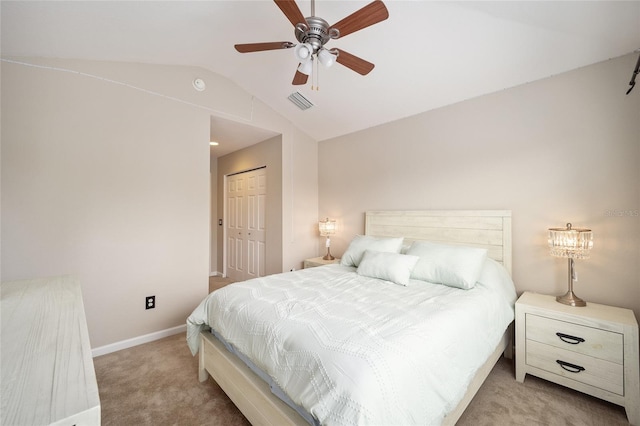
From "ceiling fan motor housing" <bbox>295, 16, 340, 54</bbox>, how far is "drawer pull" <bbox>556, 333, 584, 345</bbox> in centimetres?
252

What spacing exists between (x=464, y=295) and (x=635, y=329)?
949 mm

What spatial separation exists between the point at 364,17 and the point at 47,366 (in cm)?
198

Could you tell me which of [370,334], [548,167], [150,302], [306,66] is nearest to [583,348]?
[548,167]

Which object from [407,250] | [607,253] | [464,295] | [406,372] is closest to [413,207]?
[407,250]

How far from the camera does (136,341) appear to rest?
2621mm

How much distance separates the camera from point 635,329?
5.30ft

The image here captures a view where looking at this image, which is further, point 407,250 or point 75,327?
A: point 407,250

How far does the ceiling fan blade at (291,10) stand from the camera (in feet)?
4.60

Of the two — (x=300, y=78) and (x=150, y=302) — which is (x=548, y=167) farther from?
(x=150, y=302)

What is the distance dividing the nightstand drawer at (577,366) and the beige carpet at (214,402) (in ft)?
0.58

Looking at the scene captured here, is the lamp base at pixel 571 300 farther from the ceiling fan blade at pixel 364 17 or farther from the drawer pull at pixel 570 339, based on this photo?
the ceiling fan blade at pixel 364 17

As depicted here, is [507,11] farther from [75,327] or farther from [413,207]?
[75,327]

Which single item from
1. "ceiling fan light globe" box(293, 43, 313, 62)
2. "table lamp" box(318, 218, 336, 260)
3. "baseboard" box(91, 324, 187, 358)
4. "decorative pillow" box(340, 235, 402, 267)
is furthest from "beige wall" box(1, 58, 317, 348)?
"ceiling fan light globe" box(293, 43, 313, 62)

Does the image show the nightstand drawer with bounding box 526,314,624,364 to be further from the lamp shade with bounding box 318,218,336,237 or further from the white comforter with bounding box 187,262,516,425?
the lamp shade with bounding box 318,218,336,237
